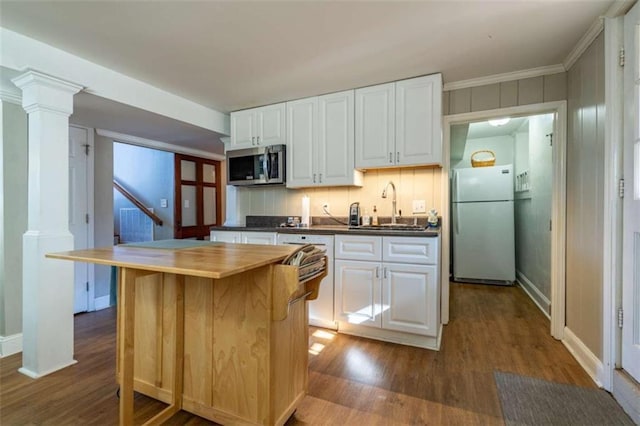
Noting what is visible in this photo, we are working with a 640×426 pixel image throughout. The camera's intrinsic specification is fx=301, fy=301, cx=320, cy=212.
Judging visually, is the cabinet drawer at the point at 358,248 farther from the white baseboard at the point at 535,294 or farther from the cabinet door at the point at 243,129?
the white baseboard at the point at 535,294

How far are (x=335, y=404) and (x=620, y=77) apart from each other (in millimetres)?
2509

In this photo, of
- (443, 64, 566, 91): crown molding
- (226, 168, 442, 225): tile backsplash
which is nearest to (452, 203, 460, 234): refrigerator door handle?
(226, 168, 442, 225): tile backsplash

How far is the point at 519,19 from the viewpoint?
1.87m

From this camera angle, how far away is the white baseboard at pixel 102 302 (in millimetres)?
3506

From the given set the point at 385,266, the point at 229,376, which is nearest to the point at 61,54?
the point at 229,376

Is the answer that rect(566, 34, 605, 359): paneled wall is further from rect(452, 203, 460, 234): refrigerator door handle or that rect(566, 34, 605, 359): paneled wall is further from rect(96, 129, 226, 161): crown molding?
rect(96, 129, 226, 161): crown molding

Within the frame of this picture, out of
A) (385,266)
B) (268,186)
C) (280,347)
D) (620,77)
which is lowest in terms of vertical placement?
(280,347)

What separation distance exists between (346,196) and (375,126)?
31.9 inches

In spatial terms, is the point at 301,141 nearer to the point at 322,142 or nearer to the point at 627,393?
the point at 322,142

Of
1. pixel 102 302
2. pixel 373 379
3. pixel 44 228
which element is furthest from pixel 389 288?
pixel 102 302

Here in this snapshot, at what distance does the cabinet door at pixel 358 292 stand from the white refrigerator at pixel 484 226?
2754 mm

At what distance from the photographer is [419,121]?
2.62 m

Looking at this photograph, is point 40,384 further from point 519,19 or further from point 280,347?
point 519,19

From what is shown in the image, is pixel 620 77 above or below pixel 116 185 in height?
above
